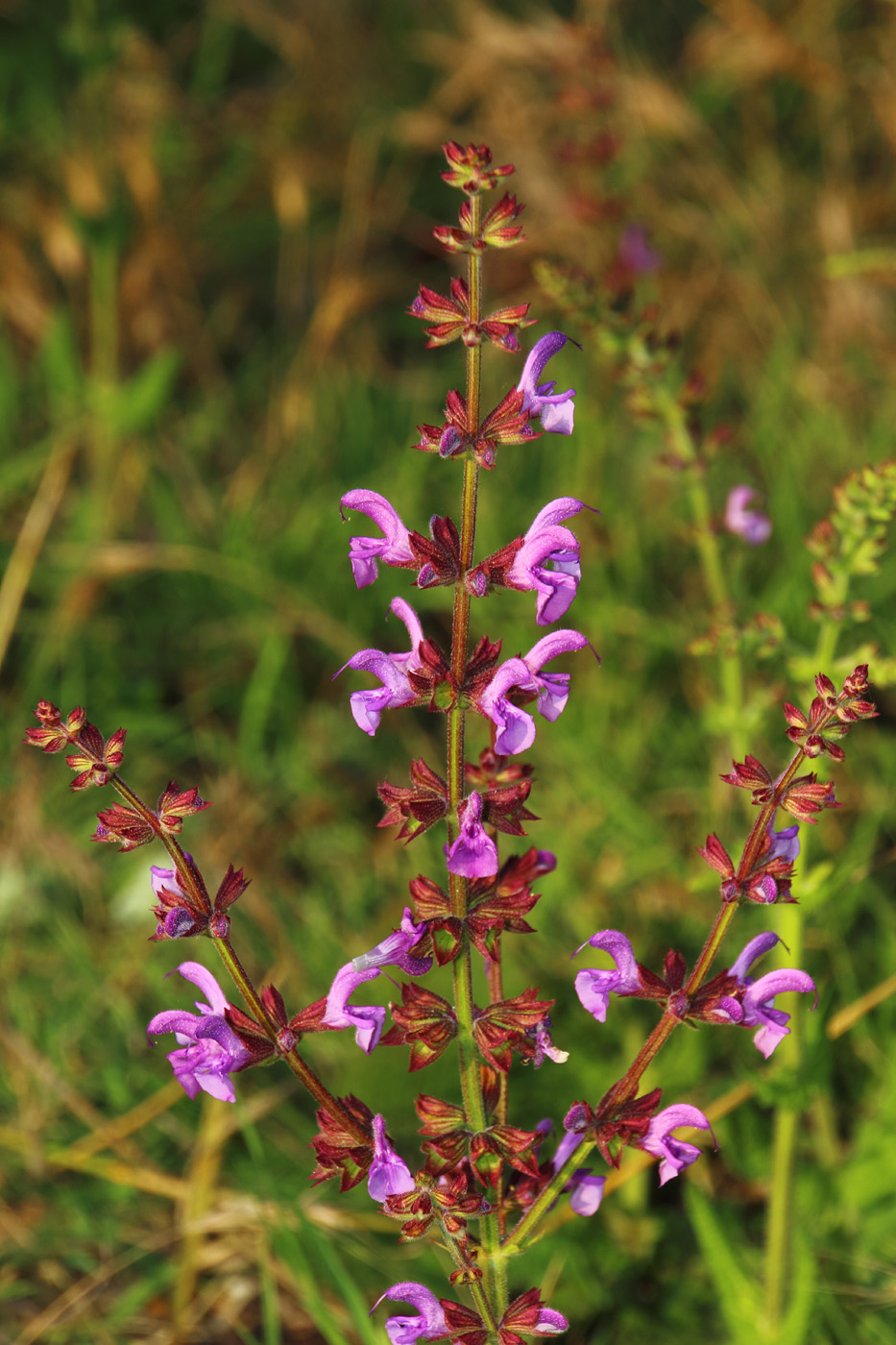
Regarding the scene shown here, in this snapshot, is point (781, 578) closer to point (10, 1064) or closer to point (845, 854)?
point (845, 854)

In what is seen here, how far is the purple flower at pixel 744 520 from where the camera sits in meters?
2.55

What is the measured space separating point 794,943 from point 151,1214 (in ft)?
4.82

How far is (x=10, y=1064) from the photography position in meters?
2.80

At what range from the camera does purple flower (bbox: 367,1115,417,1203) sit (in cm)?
139

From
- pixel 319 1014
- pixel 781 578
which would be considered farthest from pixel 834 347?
pixel 319 1014

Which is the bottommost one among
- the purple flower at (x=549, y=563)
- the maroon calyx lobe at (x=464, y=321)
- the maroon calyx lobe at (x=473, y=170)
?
the purple flower at (x=549, y=563)

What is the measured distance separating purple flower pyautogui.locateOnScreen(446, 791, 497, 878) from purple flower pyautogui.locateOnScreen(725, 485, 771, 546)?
143 cm

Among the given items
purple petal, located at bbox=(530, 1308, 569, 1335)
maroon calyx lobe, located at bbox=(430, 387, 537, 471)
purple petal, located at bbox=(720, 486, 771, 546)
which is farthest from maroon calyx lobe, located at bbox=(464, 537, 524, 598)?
purple petal, located at bbox=(720, 486, 771, 546)

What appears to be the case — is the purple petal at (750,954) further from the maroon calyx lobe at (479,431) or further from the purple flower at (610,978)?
the maroon calyx lobe at (479,431)

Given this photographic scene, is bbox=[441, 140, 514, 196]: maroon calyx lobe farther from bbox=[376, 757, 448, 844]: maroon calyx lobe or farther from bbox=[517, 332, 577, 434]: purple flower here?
bbox=[376, 757, 448, 844]: maroon calyx lobe

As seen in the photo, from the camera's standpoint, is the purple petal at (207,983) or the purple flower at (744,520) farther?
the purple flower at (744,520)

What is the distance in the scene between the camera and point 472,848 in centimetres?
130

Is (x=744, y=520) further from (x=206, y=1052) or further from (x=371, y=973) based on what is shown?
(x=206, y=1052)

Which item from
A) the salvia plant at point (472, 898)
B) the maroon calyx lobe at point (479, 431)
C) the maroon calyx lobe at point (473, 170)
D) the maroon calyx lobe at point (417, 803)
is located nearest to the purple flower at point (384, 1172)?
the salvia plant at point (472, 898)
